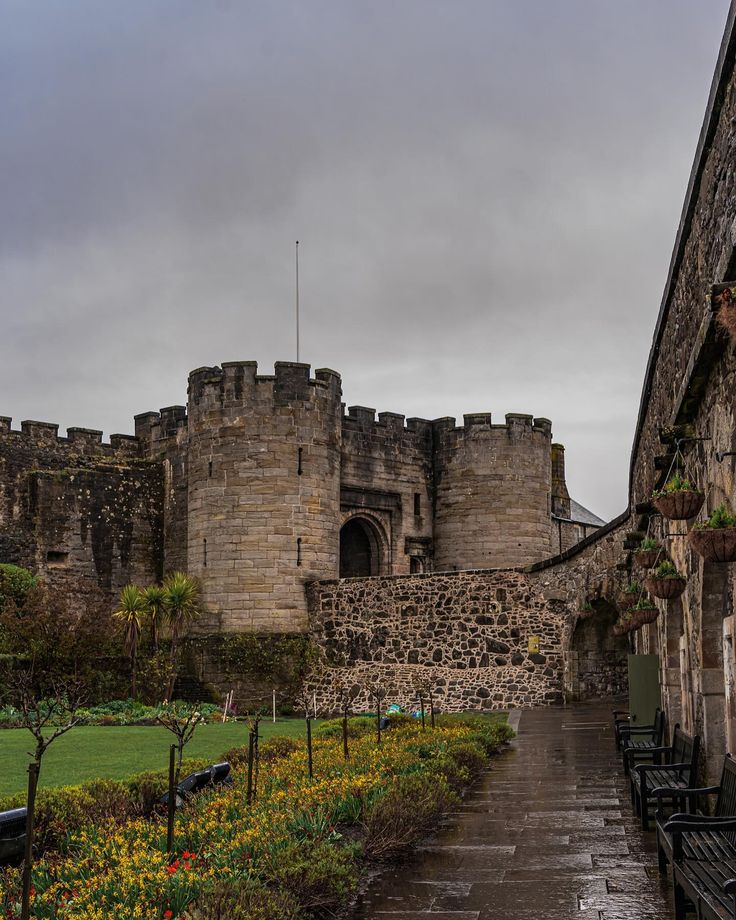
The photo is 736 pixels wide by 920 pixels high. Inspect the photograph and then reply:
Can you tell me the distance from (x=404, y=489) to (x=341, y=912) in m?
23.9

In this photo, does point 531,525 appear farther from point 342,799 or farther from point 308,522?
point 342,799

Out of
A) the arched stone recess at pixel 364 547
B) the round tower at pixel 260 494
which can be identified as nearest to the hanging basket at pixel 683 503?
the round tower at pixel 260 494

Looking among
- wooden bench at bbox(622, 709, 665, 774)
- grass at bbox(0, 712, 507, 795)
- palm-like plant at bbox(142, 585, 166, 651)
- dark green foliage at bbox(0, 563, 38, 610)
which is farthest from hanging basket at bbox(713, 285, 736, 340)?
dark green foliage at bbox(0, 563, 38, 610)

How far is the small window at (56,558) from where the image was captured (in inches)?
1086

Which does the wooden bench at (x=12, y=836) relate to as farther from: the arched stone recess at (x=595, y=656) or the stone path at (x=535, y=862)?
the arched stone recess at (x=595, y=656)

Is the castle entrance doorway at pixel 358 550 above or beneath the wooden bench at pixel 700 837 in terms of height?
above

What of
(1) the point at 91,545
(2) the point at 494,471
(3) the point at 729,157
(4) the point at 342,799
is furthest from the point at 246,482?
(3) the point at 729,157

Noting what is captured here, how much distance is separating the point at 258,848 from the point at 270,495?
60.9 ft

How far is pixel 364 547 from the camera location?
1193 inches

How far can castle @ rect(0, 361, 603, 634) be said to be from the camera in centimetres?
2484

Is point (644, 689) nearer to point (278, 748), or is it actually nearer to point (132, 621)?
point (278, 748)

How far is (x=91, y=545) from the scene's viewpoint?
28.4 metres

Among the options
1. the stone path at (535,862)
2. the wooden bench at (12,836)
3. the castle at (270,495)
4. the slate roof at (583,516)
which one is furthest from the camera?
the slate roof at (583,516)

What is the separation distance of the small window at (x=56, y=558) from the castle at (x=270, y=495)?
0.10 ft
